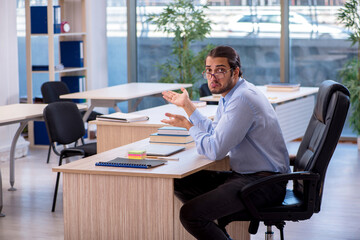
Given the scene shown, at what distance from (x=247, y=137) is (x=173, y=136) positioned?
654mm

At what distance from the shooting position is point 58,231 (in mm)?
4598

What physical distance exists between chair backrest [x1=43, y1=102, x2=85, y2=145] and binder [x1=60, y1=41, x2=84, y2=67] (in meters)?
3.04

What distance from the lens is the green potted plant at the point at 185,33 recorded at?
8578 mm

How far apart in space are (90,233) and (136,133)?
1.58m

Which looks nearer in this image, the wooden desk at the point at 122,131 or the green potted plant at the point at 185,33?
the wooden desk at the point at 122,131

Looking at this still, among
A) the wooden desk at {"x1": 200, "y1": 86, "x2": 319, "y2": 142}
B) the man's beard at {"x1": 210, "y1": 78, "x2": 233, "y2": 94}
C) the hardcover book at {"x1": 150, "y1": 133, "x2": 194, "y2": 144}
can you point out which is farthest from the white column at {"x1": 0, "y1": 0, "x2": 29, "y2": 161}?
the man's beard at {"x1": 210, "y1": 78, "x2": 233, "y2": 94}

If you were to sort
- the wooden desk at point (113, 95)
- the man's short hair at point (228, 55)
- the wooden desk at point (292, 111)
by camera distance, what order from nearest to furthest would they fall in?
the man's short hair at point (228, 55) < the wooden desk at point (113, 95) < the wooden desk at point (292, 111)

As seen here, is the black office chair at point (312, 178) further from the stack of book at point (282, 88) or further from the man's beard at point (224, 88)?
the stack of book at point (282, 88)

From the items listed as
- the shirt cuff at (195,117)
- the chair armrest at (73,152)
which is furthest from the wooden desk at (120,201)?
the chair armrest at (73,152)

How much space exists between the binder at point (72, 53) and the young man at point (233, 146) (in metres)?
5.10

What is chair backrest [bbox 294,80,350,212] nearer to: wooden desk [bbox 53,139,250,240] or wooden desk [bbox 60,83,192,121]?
wooden desk [bbox 53,139,250,240]

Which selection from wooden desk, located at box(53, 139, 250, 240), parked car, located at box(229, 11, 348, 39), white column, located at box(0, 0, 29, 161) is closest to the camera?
wooden desk, located at box(53, 139, 250, 240)

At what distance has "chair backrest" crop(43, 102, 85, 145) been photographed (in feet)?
16.8

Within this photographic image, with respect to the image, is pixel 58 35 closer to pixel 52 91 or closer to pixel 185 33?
pixel 52 91
